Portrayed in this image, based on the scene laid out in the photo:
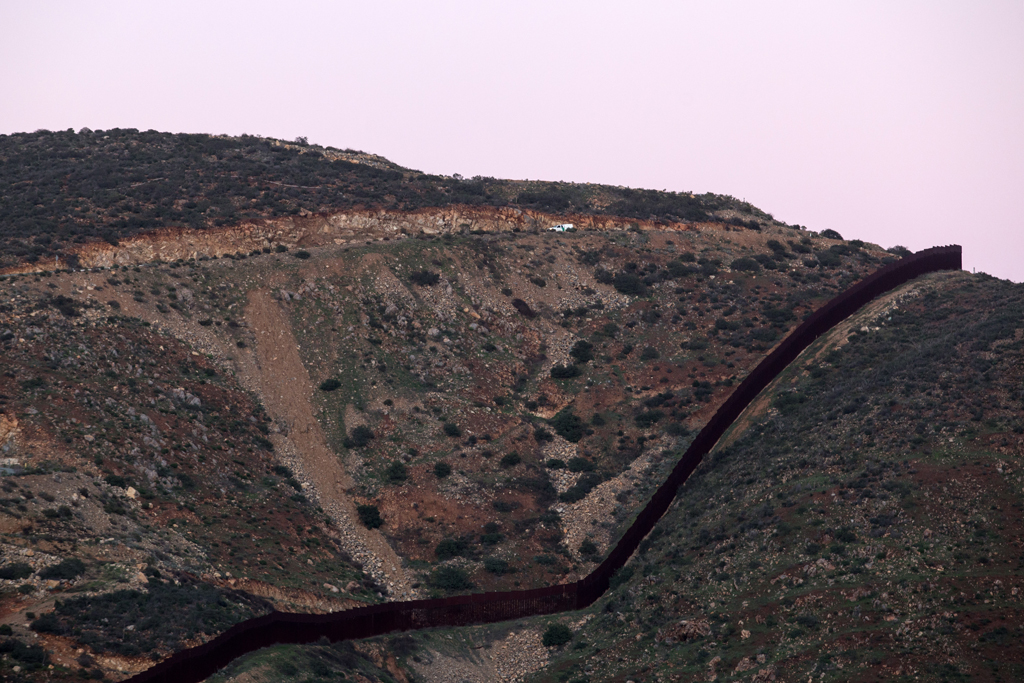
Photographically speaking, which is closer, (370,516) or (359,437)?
(370,516)

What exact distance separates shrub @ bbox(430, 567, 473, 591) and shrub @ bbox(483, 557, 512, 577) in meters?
1.23

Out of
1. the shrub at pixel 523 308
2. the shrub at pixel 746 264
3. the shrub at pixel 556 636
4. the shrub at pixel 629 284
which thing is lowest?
the shrub at pixel 556 636

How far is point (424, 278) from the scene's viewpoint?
205 feet

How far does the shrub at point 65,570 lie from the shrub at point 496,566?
62.4 feet

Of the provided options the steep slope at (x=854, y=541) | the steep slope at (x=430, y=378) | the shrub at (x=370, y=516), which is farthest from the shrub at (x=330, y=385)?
the steep slope at (x=854, y=541)

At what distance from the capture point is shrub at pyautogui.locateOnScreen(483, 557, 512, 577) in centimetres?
4325

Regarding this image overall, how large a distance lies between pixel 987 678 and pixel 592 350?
35700mm

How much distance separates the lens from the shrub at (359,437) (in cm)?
4928

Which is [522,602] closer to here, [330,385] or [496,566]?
[496,566]

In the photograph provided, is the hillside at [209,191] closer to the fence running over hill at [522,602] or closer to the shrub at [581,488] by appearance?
the fence running over hill at [522,602]

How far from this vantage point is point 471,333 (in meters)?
60.0

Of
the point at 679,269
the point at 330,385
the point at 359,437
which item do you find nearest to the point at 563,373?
the point at 359,437

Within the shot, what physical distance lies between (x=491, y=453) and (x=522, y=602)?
10959mm

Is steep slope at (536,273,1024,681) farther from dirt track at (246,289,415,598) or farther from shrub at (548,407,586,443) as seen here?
dirt track at (246,289,415,598)
